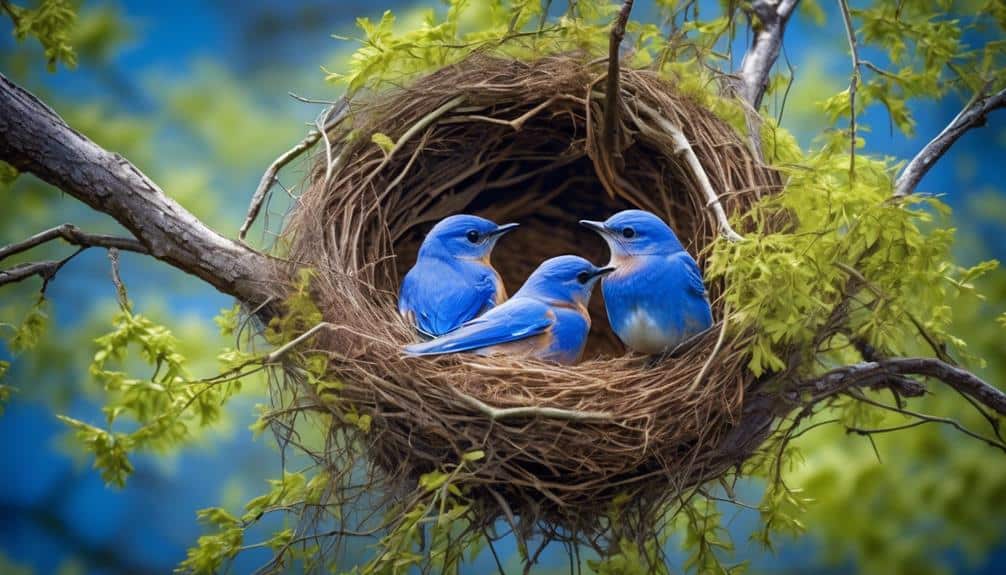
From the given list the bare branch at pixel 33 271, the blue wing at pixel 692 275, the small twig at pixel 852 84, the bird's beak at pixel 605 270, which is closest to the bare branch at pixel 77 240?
the bare branch at pixel 33 271

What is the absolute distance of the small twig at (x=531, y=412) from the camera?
8.79 feet

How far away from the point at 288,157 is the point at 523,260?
1.37 m

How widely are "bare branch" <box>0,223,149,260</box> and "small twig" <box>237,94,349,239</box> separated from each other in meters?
0.31

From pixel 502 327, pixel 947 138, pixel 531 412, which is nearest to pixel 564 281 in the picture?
pixel 502 327

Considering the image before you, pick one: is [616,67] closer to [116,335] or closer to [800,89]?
[116,335]

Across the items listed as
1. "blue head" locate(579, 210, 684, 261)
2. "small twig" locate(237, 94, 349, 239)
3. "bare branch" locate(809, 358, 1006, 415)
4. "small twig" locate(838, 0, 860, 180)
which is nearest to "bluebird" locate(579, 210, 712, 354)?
"blue head" locate(579, 210, 684, 261)

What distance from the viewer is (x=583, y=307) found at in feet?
11.2

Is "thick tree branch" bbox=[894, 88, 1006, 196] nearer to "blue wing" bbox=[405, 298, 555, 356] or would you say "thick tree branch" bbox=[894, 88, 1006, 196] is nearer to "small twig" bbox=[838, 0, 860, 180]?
"small twig" bbox=[838, 0, 860, 180]

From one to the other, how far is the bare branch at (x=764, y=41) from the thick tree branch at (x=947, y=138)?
70 centimetres

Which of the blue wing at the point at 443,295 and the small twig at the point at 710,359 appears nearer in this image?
the small twig at the point at 710,359

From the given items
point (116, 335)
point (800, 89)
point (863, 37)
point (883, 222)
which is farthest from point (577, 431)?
point (800, 89)

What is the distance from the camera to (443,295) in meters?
3.43

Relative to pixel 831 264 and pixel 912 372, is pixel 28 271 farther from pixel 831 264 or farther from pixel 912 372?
pixel 912 372

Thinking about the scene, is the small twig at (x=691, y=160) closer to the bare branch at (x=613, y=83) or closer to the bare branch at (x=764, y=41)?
the bare branch at (x=613, y=83)
